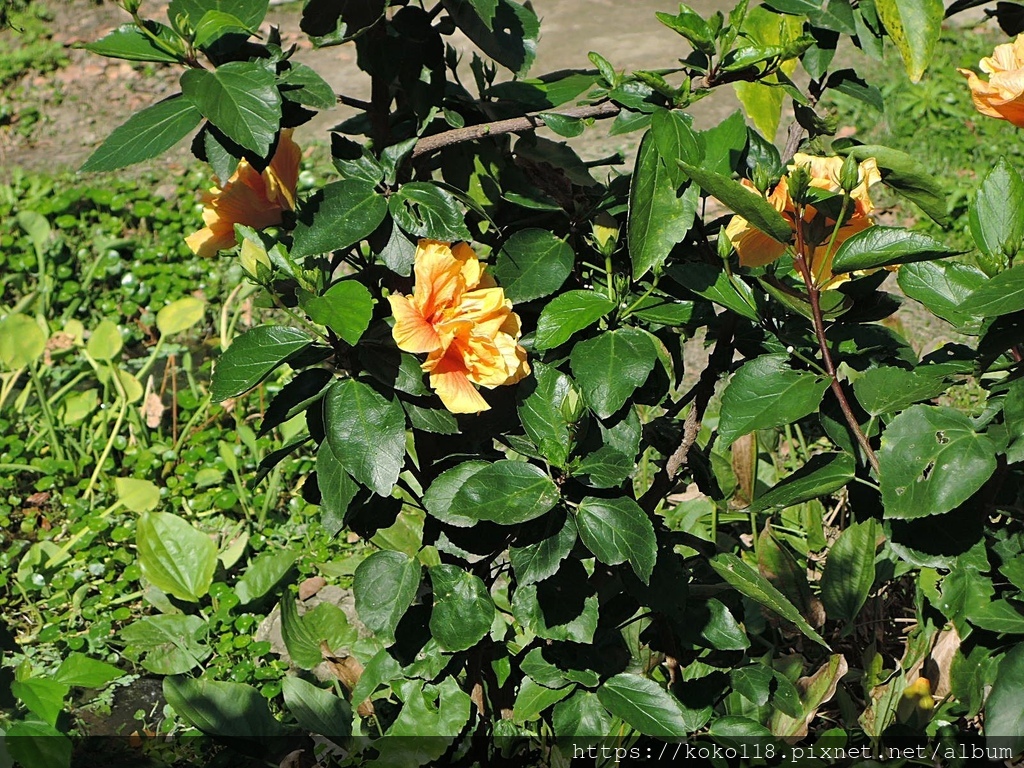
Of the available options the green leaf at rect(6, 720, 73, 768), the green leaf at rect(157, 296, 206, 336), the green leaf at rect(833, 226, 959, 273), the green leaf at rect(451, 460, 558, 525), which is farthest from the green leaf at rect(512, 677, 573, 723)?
the green leaf at rect(157, 296, 206, 336)

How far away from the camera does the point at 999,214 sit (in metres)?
1.39

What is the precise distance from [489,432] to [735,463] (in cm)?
77

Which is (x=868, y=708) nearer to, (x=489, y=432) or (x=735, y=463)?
(x=735, y=463)

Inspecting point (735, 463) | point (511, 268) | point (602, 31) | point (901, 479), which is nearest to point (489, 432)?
point (511, 268)

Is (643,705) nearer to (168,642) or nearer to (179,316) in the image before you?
(168,642)

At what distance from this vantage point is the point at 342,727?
183 cm

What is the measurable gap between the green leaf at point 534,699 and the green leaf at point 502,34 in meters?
0.92

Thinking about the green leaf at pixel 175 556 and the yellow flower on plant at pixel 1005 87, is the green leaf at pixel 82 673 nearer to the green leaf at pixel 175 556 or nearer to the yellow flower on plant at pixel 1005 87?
the green leaf at pixel 175 556

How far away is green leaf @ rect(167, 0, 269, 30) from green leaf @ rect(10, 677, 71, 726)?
817 mm

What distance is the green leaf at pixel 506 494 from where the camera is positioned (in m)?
1.28

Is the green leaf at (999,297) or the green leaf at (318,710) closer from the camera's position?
the green leaf at (999,297)

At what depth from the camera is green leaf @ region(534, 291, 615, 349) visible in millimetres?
1344

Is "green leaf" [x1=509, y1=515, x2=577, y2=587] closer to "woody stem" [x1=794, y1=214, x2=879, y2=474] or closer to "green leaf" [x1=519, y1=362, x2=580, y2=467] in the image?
"green leaf" [x1=519, y1=362, x2=580, y2=467]

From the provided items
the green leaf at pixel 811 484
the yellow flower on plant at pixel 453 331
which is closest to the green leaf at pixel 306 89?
the yellow flower on plant at pixel 453 331
